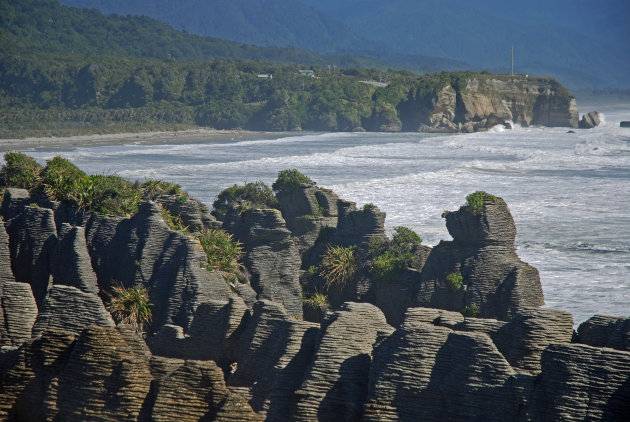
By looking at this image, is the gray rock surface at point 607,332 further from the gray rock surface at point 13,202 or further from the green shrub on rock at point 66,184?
the gray rock surface at point 13,202

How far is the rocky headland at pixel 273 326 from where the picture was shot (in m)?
11.7

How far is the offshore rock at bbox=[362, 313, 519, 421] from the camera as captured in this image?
37.5ft

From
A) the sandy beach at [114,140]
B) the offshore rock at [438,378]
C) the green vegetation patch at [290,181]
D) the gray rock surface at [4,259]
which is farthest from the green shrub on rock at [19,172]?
the sandy beach at [114,140]

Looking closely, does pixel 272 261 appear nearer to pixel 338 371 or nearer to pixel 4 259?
pixel 4 259

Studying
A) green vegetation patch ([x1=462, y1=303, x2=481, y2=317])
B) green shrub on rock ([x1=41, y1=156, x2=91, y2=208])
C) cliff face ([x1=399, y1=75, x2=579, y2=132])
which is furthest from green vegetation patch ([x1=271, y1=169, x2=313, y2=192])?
cliff face ([x1=399, y1=75, x2=579, y2=132])

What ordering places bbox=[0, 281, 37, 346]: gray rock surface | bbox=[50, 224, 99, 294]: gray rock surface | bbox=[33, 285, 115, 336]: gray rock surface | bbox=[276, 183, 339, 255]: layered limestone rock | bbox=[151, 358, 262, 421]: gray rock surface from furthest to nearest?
bbox=[276, 183, 339, 255]: layered limestone rock < bbox=[50, 224, 99, 294]: gray rock surface < bbox=[0, 281, 37, 346]: gray rock surface < bbox=[33, 285, 115, 336]: gray rock surface < bbox=[151, 358, 262, 421]: gray rock surface

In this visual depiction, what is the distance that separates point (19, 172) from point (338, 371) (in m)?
16.3

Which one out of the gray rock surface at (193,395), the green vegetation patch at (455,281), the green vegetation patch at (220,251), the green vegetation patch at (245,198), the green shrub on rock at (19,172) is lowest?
the gray rock surface at (193,395)

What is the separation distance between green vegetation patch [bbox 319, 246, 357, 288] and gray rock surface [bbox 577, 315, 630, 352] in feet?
30.4

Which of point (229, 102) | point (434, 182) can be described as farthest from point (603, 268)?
point (229, 102)

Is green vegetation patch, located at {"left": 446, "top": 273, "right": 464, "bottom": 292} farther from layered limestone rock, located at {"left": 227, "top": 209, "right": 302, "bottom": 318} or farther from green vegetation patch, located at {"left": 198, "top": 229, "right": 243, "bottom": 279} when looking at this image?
green vegetation patch, located at {"left": 198, "top": 229, "right": 243, "bottom": 279}

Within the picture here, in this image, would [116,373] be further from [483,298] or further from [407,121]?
[407,121]

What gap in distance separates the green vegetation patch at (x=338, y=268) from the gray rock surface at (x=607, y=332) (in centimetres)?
926

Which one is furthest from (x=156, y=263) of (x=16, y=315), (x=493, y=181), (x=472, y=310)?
(x=493, y=181)
